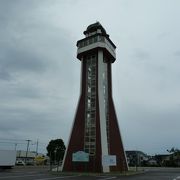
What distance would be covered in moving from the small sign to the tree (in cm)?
4308

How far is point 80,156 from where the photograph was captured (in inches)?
1537

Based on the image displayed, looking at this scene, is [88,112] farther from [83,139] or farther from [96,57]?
[96,57]

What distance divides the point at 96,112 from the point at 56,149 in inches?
1718

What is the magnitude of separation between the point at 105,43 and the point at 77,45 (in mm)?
5930

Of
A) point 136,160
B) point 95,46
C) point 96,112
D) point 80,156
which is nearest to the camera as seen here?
point 80,156

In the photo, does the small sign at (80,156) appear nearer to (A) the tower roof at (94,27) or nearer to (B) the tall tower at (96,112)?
(B) the tall tower at (96,112)

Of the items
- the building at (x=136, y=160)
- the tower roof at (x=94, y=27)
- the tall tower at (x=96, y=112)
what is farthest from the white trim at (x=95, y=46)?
the building at (x=136, y=160)

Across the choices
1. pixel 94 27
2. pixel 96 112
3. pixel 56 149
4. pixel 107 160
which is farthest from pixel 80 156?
pixel 56 149

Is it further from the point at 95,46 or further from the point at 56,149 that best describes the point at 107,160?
the point at 56,149

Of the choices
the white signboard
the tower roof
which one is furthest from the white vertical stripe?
the tower roof

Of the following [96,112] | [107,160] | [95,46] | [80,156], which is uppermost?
[95,46]

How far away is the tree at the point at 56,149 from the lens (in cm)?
8192

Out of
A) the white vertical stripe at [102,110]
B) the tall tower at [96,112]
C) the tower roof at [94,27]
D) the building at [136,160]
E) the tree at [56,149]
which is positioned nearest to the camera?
the white vertical stripe at [102,110]

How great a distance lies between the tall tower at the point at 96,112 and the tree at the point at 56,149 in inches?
1577
